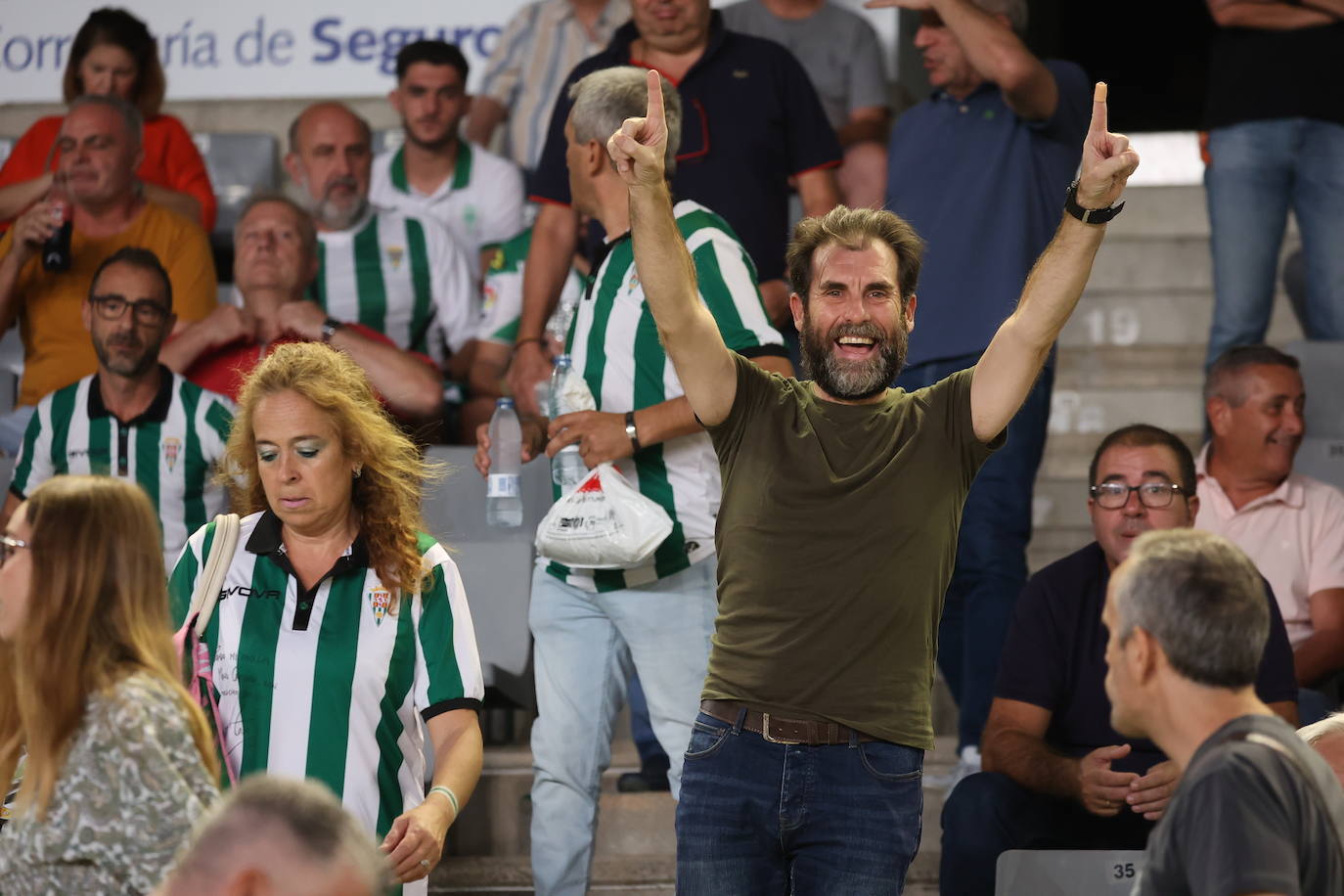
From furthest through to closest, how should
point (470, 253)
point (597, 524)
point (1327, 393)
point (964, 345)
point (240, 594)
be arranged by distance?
point (470, 253), point (1327, 393), point (964, 345), point (597, 524), point (240, 594)

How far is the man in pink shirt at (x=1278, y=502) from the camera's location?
14.2 ft

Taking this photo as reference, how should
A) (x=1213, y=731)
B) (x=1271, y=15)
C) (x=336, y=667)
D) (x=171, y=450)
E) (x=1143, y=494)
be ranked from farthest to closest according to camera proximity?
1. (x=1271, y=15)
2. (x=171, y=450)
3. (x=1143, y=494)
4. (x=336, y=667)
5. (x=1213, y=731)

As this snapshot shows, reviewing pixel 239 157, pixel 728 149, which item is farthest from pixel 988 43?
pixel 239 157

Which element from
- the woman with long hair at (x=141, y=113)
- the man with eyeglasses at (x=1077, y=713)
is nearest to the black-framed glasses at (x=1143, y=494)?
the man with eyeglasses at (x=1077, y=713)

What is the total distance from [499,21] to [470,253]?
1339 mm

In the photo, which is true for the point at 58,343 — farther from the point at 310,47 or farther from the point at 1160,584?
the point at 1160,584

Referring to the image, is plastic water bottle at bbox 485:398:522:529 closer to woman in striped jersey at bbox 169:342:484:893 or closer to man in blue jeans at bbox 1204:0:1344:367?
woman in striped jersey at bbox 169:342:484:893

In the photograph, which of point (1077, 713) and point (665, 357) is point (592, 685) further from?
point (1077, 713)

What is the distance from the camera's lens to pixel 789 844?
8.44 feet

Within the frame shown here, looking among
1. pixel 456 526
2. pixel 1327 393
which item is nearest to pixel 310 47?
pixel 456 526

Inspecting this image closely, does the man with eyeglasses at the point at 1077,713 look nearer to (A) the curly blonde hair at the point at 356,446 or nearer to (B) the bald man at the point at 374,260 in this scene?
(A) the curly blonde hair at the point at 356,446

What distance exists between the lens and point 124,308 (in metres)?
4.80

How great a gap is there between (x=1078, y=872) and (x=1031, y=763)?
0.58 meters

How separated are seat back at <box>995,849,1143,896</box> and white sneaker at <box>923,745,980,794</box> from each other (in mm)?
960
